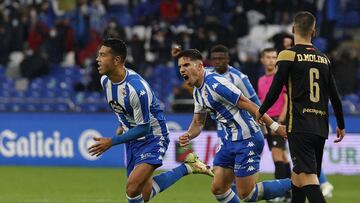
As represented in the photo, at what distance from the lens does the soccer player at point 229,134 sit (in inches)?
398

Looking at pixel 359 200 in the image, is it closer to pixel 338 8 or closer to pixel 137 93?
pixel 137 93

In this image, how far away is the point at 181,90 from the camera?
20.7 m

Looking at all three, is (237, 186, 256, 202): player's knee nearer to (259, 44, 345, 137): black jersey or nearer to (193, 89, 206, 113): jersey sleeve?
(193, 89, 206, 113): jersey sleeve

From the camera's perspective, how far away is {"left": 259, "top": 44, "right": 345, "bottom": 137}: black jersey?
885 centimetres

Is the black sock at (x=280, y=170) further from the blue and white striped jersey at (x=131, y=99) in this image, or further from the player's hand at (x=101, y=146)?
the player's hand at (x=101, y=146)

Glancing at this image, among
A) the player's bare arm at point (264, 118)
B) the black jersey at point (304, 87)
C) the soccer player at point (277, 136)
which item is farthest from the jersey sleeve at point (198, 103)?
the soccer player at point (277, 136)

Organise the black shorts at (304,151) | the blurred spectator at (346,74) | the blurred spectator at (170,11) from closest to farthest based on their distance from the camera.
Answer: the black shorts at (304,151)
the blurred spectator at (346,74)
the blurred spectator at (170,11)

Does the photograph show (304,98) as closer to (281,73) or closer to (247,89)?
(281,73)

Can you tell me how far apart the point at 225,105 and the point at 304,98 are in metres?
1.45

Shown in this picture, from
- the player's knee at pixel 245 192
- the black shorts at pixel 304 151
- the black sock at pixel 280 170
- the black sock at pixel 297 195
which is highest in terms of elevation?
the black shorts at pixel 304 151

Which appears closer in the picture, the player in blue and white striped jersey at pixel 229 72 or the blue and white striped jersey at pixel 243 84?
the blue and white striped jersey at pixel 243 84

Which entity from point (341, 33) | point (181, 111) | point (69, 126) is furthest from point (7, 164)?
point (341, 33)

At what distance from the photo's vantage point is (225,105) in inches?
401

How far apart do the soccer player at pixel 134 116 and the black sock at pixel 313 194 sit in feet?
6.10
